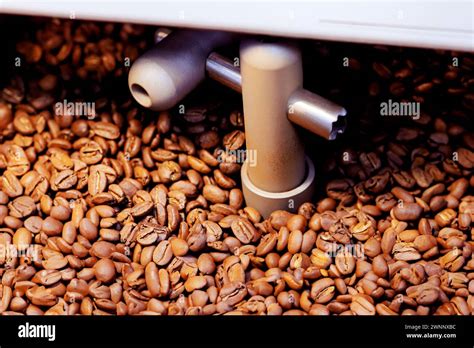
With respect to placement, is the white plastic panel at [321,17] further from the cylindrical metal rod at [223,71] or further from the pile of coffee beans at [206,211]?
the pile of coffee beans at [206,211]

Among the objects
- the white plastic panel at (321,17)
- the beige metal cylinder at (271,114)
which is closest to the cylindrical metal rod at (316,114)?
the beige metal cylinder at (271,114)

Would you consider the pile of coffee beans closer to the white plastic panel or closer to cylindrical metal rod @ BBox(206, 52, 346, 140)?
cylindrical metal rod @ BBox(206, 52, 346, 140)

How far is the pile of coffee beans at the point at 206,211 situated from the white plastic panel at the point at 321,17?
300 mm

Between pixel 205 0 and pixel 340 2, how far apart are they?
20 centimetres

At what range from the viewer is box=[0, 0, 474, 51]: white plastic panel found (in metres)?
1.03

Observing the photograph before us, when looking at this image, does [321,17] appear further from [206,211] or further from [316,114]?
[206,211]

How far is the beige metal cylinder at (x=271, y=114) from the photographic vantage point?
1.10 meters

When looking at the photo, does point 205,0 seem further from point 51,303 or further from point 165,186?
point 51,303

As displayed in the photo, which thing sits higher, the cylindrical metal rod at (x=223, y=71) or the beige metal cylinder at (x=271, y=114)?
the cylindrical metal rod at (x=223, y=71)

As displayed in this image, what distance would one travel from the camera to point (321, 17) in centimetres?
106

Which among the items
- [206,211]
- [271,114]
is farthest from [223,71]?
[206,211]

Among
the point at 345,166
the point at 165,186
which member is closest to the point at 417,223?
the point at 345,166

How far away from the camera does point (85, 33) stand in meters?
1.58

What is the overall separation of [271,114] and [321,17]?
0.18 metres
